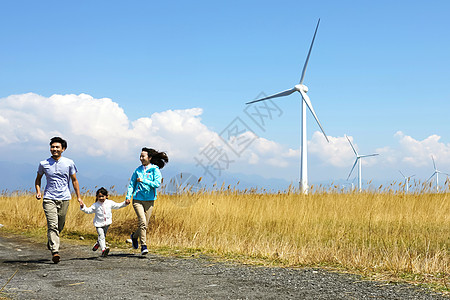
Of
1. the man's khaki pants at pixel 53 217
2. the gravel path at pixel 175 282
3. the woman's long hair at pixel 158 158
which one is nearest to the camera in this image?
the gravel path at pixel 175 282

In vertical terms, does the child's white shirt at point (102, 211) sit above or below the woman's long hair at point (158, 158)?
below

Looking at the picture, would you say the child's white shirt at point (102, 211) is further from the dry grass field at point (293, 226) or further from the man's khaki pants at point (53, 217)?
the dry grass field at point (293, 226)

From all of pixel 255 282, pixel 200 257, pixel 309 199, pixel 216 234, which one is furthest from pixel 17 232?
pixel 255 282

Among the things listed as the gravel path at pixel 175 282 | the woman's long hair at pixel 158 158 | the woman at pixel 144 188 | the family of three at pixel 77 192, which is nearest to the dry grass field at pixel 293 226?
the gravel path at pixel 175 282

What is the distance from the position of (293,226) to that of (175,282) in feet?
18.8

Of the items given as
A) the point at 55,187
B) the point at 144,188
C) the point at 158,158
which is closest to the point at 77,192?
the point at 55,187

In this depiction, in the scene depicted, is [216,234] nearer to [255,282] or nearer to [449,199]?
[255,282]

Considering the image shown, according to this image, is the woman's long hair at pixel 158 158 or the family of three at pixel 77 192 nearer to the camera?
the family of three at pixel 77 192

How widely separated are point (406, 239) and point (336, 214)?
93.5 inches

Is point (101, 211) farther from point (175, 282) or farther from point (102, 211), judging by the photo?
point (175, 282)

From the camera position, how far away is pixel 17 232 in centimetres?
1297

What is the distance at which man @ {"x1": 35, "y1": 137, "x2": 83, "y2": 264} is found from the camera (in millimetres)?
7844

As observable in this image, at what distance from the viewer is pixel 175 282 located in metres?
5.92

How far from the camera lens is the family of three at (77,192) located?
7.87m
